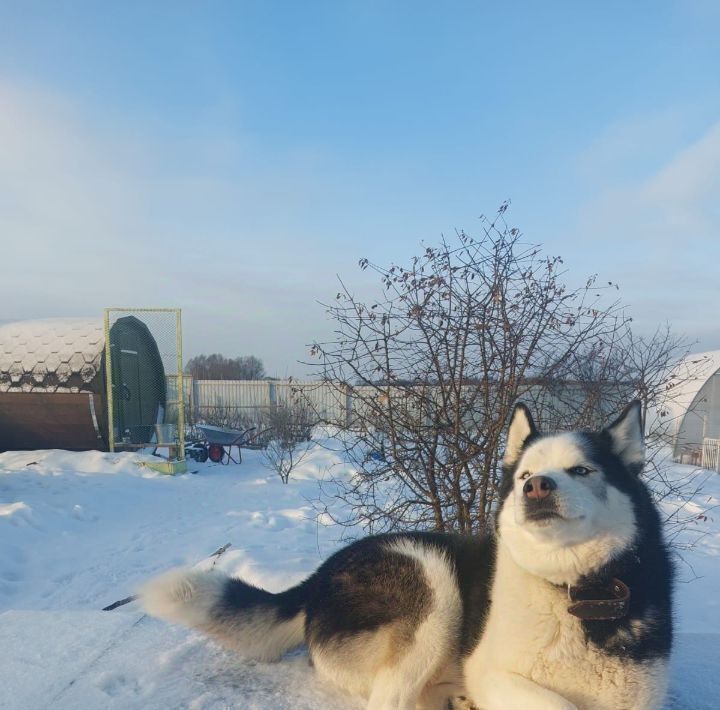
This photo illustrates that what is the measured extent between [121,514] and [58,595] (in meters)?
3.83

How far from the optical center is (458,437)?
4.28 m

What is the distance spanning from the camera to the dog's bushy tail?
7.16ft

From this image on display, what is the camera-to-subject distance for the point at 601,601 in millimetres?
1693

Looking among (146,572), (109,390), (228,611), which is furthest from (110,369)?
(228,611)

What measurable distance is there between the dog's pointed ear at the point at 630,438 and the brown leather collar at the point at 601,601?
40cm

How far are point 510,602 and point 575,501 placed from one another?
0.43 metres

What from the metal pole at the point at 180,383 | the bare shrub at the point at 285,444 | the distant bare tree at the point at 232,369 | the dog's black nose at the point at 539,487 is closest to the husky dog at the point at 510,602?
the dog's black nose at the point at 539,487

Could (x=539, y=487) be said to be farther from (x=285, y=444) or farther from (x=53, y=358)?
(x=53, y=358)

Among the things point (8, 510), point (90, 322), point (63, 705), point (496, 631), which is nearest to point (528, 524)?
point (496, 631)

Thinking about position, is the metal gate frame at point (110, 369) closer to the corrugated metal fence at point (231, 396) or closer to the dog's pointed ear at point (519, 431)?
the corrugated metal fence at point (231, 396)

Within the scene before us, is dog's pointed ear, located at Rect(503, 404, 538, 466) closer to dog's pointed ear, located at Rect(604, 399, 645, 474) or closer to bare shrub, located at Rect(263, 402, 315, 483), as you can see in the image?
dog's pointed ear, located at Rect(604, 399, 645, 474)

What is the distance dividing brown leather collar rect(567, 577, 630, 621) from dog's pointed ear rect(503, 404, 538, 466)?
1.80 feet

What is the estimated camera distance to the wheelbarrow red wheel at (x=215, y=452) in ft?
52.4

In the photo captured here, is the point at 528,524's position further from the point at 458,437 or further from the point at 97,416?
the point at 97,416
